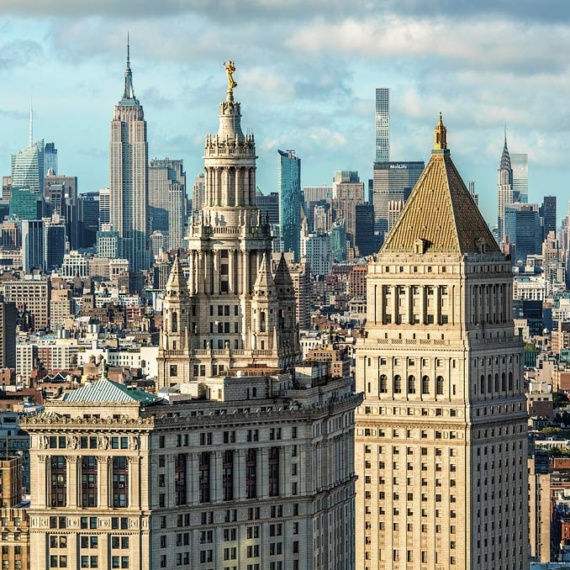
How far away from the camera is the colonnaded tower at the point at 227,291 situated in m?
129

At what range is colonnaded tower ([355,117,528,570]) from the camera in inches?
5605

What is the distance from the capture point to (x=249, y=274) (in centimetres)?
13012

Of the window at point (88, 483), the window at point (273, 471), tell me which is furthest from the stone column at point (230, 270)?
the window at point (88, 483)

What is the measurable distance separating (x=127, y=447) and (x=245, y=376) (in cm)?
857

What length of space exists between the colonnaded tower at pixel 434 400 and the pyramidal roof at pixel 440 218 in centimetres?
4

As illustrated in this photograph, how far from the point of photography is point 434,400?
469ft

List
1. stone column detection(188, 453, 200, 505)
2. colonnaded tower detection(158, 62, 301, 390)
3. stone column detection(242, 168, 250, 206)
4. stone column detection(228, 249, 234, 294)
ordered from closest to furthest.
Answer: stone column detection(188, 453, 200, 505)
colonnaded tower detection(158, 62, 301, 390)
stone column detection(228, 249, 234, 294)
stone column detection(242, 168, 250, 206)

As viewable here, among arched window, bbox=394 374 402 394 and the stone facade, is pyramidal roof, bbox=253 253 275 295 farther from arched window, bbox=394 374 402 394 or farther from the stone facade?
arched window, bbox=394 374 402 394

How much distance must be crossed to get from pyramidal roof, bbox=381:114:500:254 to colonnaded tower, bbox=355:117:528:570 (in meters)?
0.04

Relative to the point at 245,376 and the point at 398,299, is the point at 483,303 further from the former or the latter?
the point at 245,376

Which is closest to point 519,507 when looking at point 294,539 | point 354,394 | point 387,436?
point 387,436

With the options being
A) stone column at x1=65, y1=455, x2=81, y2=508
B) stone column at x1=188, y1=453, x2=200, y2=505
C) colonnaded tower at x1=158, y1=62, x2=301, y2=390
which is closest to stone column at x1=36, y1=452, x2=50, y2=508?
stone column at x1=65, y1=455, x2=81, y2=508

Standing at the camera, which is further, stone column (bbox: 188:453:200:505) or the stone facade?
stone column (bbox: 188:453:200:505)

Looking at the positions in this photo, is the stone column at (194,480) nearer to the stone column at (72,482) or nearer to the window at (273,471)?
the window at (273,471)
